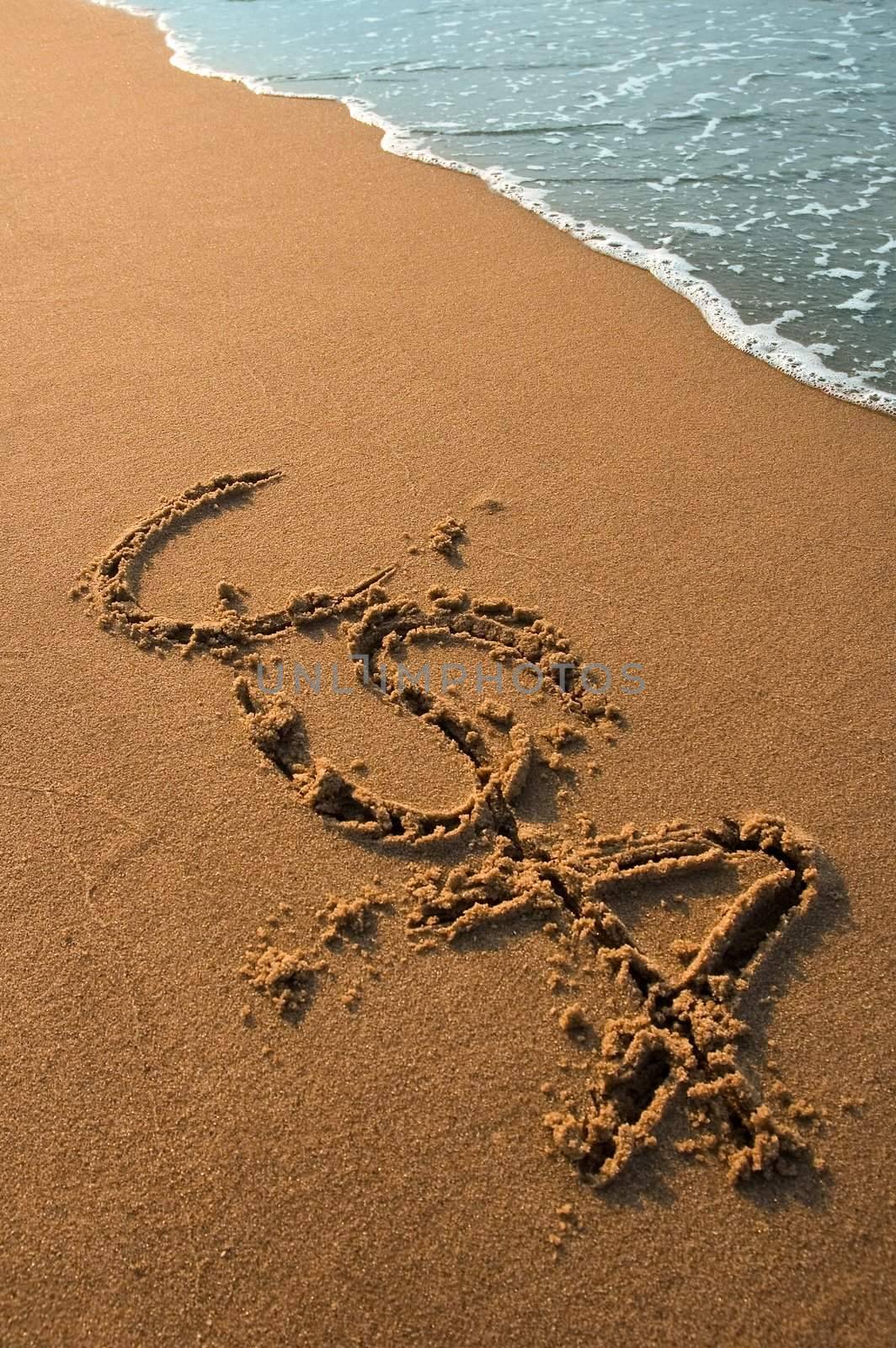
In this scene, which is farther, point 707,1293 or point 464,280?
point 464,280

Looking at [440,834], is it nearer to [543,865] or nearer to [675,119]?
[543,865]

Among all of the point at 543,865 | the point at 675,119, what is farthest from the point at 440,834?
the point at 675,119

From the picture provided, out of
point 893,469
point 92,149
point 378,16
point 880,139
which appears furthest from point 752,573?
point 378,16

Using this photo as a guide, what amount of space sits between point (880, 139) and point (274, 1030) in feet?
19.3

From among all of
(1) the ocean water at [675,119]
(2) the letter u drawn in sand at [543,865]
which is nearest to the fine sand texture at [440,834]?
(2) the letter u drawn in sand at [543,865]

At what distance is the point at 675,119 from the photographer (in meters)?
5.62

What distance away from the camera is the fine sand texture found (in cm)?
154

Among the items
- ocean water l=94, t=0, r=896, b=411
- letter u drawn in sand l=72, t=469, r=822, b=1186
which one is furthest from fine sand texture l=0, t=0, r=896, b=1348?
ocean water l=94, t=0, r=896, b=411

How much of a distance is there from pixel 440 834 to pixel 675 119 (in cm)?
540

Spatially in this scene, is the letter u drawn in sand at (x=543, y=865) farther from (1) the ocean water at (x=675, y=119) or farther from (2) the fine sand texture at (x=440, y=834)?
(1) the ocean water at (x=675, y=119)

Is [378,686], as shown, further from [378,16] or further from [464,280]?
[378,16]

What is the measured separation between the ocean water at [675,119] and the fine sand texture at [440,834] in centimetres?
52

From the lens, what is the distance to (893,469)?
122 inches

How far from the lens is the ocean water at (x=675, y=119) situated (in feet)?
13.1
